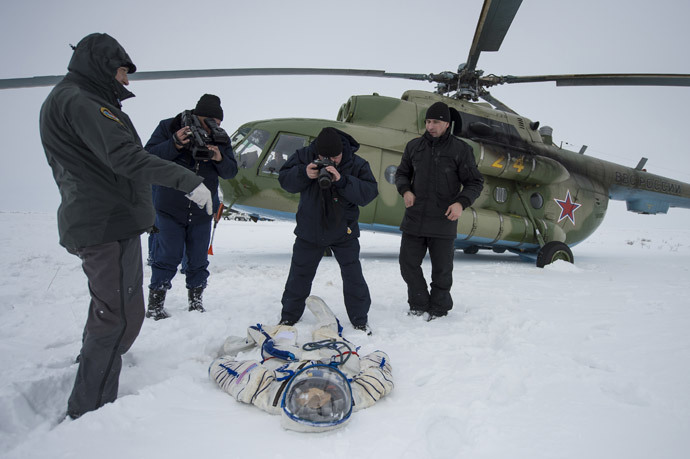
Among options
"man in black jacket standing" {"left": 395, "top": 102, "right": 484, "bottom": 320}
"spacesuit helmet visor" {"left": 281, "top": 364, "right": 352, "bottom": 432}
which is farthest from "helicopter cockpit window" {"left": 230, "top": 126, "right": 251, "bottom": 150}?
"spacesuit helmet visor" {"left": 281, "top": 364, "right": 352, "bottom": 432}

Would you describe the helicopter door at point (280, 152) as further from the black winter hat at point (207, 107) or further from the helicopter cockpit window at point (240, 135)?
the black winter hat at point (207, 107)

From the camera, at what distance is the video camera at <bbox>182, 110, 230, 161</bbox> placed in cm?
284

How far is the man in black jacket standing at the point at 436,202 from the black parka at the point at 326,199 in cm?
65

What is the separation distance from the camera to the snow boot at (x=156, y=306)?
9.68ft

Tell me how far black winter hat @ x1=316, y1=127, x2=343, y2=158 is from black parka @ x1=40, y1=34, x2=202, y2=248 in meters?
1.21

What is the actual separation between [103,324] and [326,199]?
1.71 meters

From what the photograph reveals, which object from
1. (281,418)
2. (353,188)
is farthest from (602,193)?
(281,418)

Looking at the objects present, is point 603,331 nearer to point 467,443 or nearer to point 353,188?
point 467,443

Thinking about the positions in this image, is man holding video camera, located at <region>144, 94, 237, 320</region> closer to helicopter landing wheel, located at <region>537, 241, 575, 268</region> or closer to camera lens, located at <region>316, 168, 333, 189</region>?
camera lens, located at <region>316, 168, 333, 189</region>

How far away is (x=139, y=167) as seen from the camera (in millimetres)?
1655

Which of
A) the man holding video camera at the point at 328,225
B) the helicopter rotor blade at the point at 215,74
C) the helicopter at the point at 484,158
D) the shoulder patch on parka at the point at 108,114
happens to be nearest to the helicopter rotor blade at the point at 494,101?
the helicopter at the point at 484,158

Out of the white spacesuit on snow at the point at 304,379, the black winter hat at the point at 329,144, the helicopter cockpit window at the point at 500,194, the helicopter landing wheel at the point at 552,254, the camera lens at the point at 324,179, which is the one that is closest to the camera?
the white spacesuit on snow at the point at 304,379

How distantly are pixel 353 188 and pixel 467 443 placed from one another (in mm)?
1833

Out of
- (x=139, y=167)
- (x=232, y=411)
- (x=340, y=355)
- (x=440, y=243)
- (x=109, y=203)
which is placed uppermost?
(x=139, y=167)
